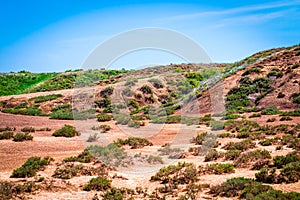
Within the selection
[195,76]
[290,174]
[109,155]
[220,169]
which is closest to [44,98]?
[195,76]

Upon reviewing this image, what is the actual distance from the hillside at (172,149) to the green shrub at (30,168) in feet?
0.11

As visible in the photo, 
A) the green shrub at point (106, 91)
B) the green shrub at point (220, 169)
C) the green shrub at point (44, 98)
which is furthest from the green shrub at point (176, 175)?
the green shrub at point (44, 98)

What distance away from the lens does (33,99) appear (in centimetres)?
4203

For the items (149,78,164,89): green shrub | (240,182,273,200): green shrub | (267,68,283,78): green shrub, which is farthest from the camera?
(149,78,164,89): green shrub

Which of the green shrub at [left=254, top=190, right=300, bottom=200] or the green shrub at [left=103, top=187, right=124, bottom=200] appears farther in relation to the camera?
the green shrub at [left=103, top=187, right=124, bottom=200]

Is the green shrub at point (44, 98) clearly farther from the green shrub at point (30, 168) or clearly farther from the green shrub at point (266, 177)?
the green shrub at point (266, 177)

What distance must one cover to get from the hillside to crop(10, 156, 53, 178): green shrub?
0.11ft

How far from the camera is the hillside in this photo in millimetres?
9539

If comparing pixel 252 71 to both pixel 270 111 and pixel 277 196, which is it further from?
pixel 277 196

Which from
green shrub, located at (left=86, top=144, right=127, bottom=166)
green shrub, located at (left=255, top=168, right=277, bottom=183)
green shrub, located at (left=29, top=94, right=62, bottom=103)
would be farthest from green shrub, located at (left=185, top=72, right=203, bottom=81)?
green shrub, located at (left=255, top=168, right=277, bottom=183)

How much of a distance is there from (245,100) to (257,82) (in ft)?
15.1

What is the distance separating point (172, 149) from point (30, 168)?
690cm

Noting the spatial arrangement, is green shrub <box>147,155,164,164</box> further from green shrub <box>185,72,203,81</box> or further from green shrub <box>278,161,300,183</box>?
green shrub <box>185,72,203,81</box>

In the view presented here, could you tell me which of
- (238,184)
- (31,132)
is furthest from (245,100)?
(238,184)
